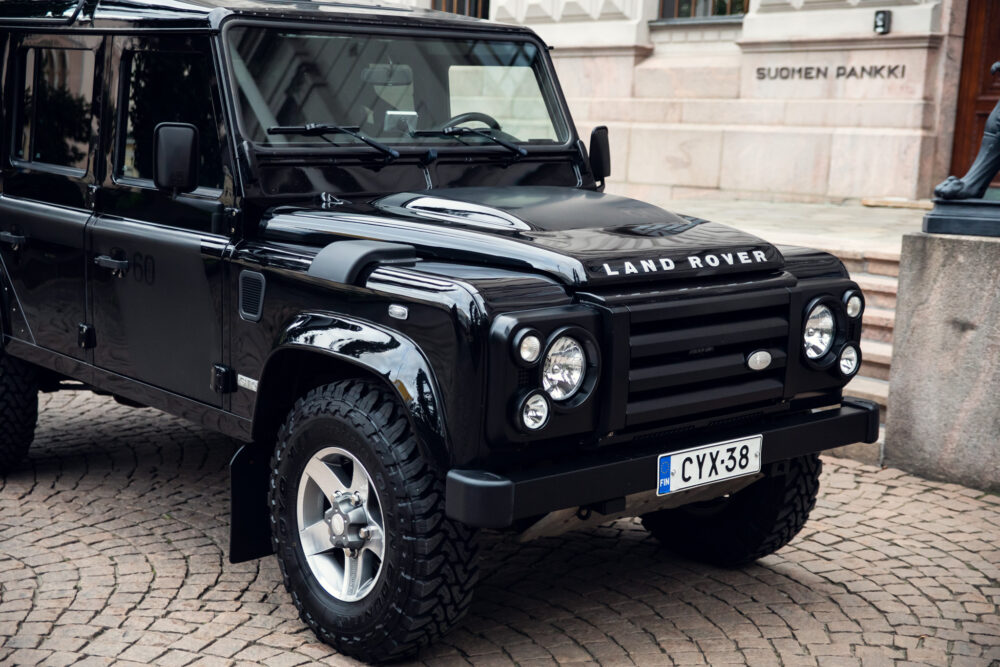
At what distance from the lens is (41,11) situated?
18.0 feet

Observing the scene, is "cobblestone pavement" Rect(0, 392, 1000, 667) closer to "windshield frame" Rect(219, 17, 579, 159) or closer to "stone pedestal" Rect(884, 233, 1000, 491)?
"stone pedestal" Rect(884, 233, 1000, 491)

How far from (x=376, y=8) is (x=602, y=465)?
2.45 meters

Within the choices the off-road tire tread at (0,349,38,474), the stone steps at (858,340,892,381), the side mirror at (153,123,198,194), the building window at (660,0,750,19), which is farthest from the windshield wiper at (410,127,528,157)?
the building window at (660,0,750,19)

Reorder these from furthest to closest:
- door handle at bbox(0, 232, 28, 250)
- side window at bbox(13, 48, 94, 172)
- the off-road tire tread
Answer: the off-road tire tread → door handle at bbox(0, 232, 28, 250) → side window at bbox(13, 48, 94, 172)

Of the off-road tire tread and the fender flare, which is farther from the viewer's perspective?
the off-road tire tread

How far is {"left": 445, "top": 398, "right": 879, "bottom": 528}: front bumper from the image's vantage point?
328cm

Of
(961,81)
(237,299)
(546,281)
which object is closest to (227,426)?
(237,299)

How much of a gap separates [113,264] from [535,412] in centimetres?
219

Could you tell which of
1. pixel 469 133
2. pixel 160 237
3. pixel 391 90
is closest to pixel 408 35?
pixel 391 90

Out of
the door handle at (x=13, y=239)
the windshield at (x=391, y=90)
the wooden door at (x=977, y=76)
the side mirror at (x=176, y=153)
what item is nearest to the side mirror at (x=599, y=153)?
the windshield at (x=391, y=90)

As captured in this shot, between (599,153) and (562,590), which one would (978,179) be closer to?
(599,153)

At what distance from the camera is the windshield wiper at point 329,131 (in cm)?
440

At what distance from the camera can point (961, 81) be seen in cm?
1073

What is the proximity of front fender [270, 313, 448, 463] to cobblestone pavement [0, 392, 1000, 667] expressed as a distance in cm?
91
